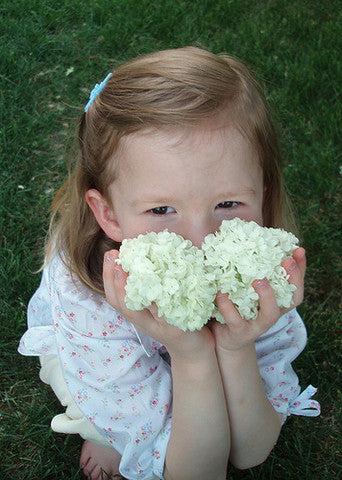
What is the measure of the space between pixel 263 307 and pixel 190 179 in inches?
24.0

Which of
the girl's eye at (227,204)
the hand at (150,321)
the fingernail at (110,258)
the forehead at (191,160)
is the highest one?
the forehead at (191,160)

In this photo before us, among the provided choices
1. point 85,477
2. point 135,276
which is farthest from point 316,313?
point 135,276

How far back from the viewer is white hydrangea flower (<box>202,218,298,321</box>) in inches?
79.4

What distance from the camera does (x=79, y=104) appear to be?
16.9 ft

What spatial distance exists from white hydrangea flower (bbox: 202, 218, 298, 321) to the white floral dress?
2.76 feet

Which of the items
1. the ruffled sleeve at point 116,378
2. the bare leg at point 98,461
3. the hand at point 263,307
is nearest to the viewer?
the hand at point 263,307

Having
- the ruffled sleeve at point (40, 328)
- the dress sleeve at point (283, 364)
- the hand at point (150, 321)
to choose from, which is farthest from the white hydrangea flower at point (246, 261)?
the ruffled sleeve at point (40, 328)

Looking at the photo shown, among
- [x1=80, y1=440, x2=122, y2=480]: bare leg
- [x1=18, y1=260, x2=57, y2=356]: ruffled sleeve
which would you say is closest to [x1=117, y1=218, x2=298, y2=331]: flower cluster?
[x1=18, y1=260, x2=57, y2=356]: ruffled sleeve

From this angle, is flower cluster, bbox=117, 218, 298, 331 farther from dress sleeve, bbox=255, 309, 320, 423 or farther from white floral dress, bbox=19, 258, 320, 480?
dress sleeve, bbox=255, 309, 320, 423

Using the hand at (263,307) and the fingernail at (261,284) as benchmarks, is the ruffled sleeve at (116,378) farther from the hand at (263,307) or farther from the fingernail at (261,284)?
the fingernail at (261,284)

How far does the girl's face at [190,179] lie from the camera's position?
7.63ft

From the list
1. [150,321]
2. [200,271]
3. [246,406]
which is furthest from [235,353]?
[200,271]

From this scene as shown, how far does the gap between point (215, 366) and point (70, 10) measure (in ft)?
14.9

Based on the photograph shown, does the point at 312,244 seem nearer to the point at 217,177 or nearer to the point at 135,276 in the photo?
the point at 217,177
